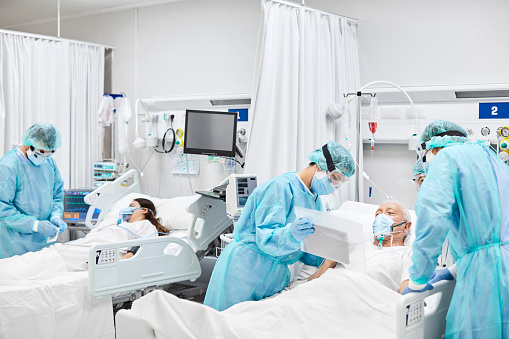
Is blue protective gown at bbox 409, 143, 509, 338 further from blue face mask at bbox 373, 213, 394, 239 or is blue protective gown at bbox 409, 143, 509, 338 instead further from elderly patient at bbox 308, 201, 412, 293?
blue face mask at bbox 373, 213, 394, 239

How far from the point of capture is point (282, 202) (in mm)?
2520

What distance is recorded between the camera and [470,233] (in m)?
1.78

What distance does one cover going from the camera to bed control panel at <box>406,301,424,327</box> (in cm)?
173

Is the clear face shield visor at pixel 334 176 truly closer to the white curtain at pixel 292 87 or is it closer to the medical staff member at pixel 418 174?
the medical staff member at pixel 418 174

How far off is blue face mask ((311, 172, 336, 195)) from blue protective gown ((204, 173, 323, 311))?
54 millimetres

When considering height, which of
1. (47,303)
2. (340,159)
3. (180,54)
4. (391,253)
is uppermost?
(180,54)

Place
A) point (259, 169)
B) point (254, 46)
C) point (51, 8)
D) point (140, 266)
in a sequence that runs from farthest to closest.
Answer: point (51, 8), point (254, 46), point (259, 169), point (140, 266)

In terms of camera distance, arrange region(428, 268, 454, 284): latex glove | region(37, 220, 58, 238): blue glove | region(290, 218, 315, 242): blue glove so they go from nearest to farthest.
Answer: region(428, 268, 454, 284): latex glove, region(290, 218, 315, 242): blue glove, region(37, 220, 58, 238): blue glove

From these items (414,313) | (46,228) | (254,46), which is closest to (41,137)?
(46,228)

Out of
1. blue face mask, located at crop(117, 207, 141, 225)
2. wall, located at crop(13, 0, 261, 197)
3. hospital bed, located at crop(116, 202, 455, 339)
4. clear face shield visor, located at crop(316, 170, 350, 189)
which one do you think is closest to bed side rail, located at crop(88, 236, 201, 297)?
blue face mask, located at crop(117, 207, 141, 225)

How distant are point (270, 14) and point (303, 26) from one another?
269mm

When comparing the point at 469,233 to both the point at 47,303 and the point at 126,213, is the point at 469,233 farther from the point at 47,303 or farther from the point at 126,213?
the point at 126,213

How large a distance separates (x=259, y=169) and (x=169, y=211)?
122 cm

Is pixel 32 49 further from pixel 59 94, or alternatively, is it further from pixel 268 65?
pixel 268 65
